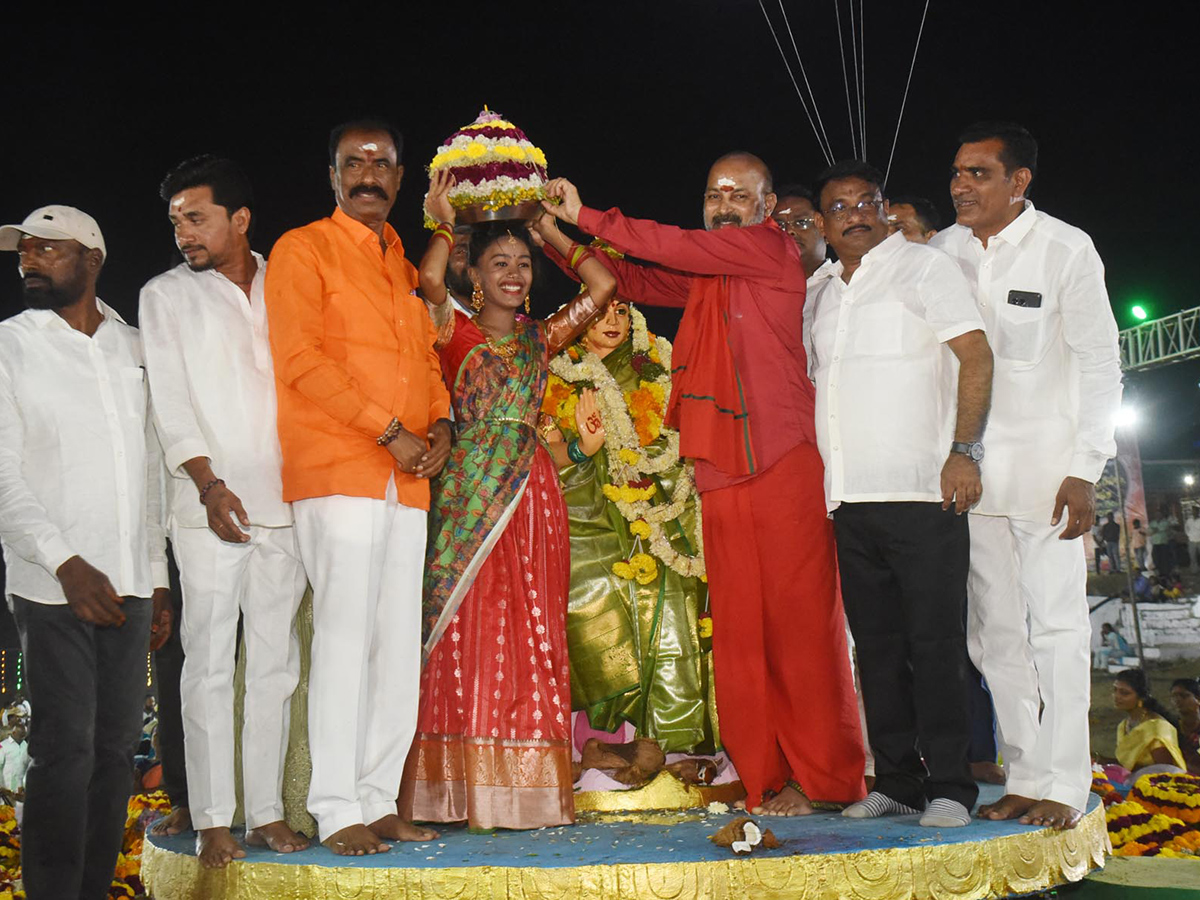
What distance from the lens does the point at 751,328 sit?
458cm

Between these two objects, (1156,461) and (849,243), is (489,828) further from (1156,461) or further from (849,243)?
(1156,461)

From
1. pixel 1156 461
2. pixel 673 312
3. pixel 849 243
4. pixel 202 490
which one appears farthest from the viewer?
pixel 1156 461

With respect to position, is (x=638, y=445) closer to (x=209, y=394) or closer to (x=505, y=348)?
(x=505, y=348)

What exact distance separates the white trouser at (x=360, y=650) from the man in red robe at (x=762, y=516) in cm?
123

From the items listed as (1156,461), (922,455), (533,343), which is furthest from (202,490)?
(1156,461)

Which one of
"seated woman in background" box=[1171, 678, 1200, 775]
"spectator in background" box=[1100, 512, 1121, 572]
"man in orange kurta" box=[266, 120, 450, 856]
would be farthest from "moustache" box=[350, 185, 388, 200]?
"spectator in background" box=[1100, 512, 1121, 572]

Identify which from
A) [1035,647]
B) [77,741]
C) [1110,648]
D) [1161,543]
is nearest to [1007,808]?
[1035,647]

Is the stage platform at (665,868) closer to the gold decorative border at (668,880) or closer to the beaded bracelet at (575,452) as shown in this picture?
the gold decorative border at (668,880)

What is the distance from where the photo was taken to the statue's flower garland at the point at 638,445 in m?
5.06

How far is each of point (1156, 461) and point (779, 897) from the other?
16.4m

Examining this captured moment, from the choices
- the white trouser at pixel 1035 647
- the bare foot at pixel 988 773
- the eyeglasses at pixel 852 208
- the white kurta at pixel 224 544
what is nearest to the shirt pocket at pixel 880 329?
the eyeglasses at pixel 852 208

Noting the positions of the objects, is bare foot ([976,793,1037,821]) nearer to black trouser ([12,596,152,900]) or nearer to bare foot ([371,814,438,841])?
bare foot ([371,814,438,841])

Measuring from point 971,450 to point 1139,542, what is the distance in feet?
46.8

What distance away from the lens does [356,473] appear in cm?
381
